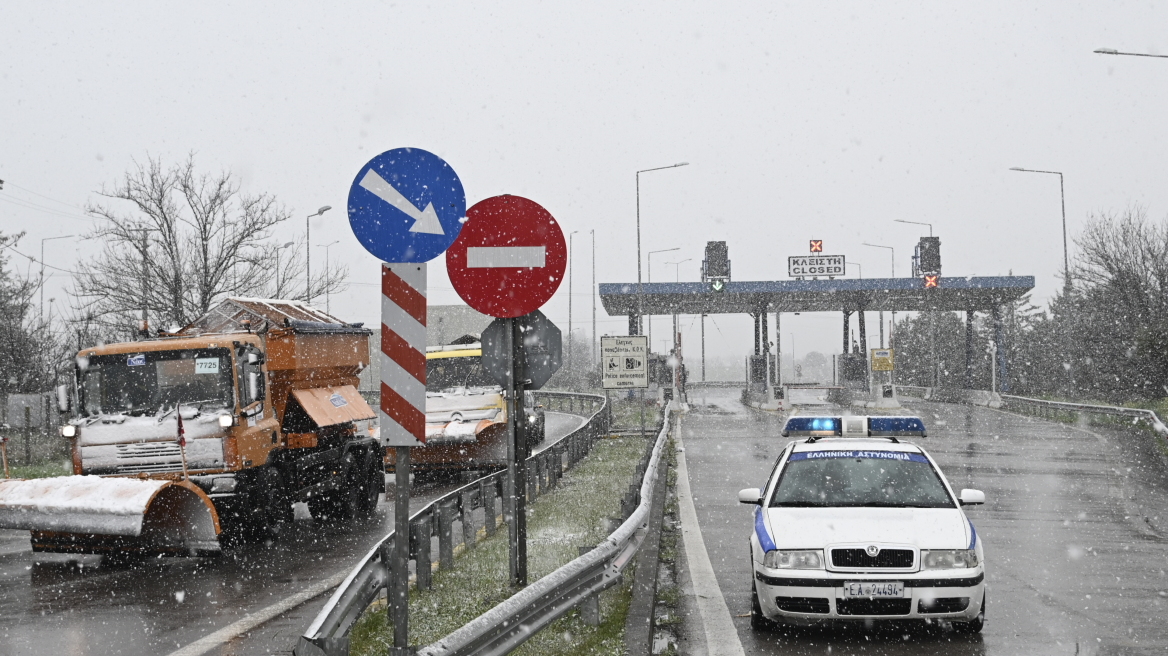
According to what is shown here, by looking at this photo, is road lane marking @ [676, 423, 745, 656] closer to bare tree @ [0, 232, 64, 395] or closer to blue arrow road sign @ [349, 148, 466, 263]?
blue arrow road sign @ [349, 148, 466, 263]

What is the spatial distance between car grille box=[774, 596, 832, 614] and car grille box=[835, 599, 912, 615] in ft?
0.36

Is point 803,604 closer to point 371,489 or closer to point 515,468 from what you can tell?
point 515,468

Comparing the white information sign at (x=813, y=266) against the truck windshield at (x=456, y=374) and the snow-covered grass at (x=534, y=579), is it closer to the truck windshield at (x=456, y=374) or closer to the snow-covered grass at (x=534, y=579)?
the truck windshield at (x=456, y=374)

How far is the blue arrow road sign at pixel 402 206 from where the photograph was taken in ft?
18.8

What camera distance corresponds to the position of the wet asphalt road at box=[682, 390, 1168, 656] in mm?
7816

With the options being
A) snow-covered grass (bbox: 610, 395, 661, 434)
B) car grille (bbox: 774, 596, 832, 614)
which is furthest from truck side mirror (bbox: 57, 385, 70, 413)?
snow-covered grass (bbox: 610, 395, 661, 434)

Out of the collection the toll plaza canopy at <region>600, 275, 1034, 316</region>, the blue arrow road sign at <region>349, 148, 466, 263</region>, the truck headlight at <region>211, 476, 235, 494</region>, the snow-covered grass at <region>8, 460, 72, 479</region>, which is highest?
the toll plaza canopy at <region>600, 275, 1034, 316</region>

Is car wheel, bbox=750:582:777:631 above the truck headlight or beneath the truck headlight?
beneath

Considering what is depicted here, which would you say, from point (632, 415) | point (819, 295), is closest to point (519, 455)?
point (632, 415)

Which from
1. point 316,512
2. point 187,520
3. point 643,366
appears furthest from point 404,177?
point 643,366

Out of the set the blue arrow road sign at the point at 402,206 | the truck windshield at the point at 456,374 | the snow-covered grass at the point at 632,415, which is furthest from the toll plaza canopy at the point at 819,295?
the blue arrow road sign at the point at 402,206

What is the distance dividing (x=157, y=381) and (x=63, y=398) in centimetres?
102

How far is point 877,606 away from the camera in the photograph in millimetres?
7656

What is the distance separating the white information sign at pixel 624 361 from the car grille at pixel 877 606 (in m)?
22.1
